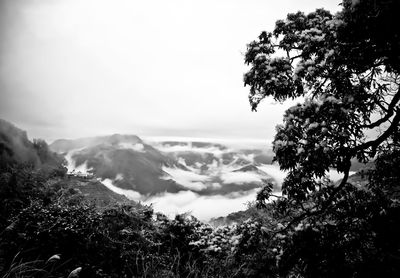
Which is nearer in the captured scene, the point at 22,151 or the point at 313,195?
the point at 313,195

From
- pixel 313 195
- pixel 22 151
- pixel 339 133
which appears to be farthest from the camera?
pixel 22 151

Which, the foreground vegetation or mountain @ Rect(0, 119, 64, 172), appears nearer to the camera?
the foreground vegetation

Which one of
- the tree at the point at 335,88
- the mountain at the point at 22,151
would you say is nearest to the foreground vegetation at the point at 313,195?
the tree at the point at 335,88

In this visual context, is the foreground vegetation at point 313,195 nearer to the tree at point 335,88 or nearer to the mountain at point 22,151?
the tree at point 335,88

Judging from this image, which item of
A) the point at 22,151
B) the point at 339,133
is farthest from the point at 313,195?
the point at 22,151

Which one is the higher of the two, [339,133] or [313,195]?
[339,133]

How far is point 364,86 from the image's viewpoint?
13.0 ft

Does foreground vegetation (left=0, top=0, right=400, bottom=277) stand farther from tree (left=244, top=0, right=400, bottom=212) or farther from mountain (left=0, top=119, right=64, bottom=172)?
mountain (left=0, top=119, right=64, bottom=172)

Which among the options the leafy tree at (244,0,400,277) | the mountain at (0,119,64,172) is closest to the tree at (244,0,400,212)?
the leafy tree at (244,0,400,277)

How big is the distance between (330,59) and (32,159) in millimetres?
24640

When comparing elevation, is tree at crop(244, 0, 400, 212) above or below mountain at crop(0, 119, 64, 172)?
Answer: above

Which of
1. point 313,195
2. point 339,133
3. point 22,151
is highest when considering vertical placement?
point 339,133

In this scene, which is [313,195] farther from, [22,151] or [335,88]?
[22,151]

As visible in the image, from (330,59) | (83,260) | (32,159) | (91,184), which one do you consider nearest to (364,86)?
(330,59)
